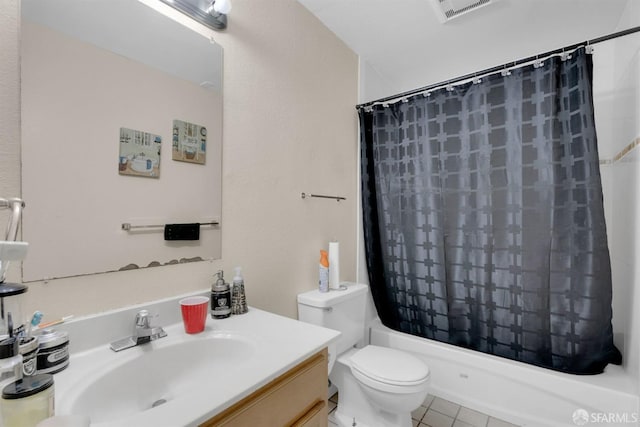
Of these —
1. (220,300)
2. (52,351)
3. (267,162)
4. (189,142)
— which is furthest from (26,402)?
(267,162)

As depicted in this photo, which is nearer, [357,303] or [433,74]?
[357,303]

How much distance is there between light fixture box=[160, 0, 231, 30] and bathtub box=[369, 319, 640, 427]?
2.01 m

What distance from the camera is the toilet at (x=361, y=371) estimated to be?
4.38 feet

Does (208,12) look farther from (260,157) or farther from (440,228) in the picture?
(440,228)

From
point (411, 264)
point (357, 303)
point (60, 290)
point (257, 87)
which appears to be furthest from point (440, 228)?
point (60, 290)

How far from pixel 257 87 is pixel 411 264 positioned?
4.65 feet

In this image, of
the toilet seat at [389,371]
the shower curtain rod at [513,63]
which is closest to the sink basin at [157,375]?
the toilet seat at [389,371]

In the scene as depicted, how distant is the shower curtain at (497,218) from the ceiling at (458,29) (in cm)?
39

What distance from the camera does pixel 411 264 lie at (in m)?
1.95

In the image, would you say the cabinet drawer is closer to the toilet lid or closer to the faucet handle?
the faucet handle

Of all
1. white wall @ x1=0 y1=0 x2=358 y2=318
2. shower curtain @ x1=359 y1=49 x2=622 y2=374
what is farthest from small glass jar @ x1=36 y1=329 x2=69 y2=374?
shower curtain @ x1=359 y1=49 x2=622 y2=374

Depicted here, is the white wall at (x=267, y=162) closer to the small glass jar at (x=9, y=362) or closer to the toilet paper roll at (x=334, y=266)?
the toilet paper roll at (x=334, y=266)

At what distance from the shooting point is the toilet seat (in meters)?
1.32

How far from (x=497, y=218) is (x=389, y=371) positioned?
103 cm
